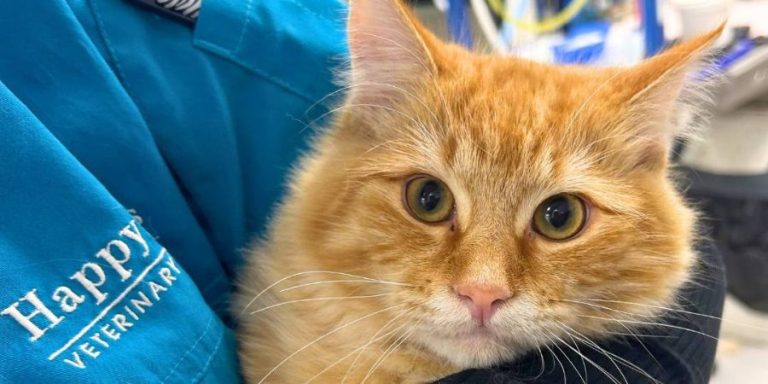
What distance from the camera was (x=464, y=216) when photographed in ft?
2.96

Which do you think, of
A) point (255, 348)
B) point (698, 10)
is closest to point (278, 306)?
point (255, 348)

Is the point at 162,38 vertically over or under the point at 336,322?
over

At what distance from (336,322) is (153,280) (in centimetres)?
32

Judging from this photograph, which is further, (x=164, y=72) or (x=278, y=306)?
(x=278, y=306)

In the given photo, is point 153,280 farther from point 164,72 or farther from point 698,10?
point 698,10

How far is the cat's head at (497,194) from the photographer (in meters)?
0.85

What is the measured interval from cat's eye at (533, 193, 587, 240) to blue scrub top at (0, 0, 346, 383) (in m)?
0.45

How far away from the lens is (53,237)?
2.41 feet

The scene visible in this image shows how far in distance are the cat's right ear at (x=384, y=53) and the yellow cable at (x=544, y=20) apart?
1805 mm

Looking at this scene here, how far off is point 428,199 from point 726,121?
173 cm

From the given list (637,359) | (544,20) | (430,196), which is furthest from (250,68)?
(544,20)

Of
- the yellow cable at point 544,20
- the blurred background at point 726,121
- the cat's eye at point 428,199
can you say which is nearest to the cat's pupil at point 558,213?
the cat's eye at point 428,199

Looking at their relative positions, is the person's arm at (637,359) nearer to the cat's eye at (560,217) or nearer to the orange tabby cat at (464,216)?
the orange tabby cat at (464,216)

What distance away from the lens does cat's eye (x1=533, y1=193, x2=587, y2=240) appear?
0.91 m
